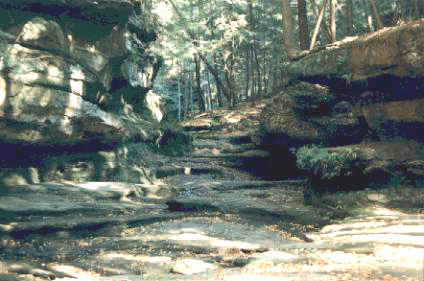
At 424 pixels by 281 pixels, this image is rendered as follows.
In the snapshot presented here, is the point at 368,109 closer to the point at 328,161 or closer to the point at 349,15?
the point at 328,161

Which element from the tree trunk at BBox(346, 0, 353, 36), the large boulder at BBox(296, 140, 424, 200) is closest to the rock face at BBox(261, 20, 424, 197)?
the large boulder at BBox(296, 140, 424, 200)

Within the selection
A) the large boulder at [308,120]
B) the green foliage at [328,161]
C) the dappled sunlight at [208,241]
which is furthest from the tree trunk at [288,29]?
the dappled sunlight at [208,241]

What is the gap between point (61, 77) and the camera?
74.3 ft

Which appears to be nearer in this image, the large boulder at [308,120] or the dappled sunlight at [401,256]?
the dappled sunlight at [401,256]

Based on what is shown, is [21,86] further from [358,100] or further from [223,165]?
[358,100]

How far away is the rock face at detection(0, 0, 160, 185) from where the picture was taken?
2078 centimetres

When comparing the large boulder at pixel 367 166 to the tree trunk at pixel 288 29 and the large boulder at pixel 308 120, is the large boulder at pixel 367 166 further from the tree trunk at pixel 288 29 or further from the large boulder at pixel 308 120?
the tree trunk at pixel 288 29

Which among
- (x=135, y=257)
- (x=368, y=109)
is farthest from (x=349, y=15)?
(x=135, y=257)

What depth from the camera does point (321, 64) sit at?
22203 mm

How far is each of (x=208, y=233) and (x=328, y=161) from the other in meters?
6.37

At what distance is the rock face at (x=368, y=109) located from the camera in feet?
58.9

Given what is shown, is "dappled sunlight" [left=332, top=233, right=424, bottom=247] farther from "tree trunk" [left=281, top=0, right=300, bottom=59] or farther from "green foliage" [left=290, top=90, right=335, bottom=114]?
"tree trunk" [left=281, top=0, right=300, bottom=59]

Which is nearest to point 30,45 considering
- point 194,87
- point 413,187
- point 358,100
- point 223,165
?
point 223,165

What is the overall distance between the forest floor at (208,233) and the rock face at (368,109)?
3.03 ft
